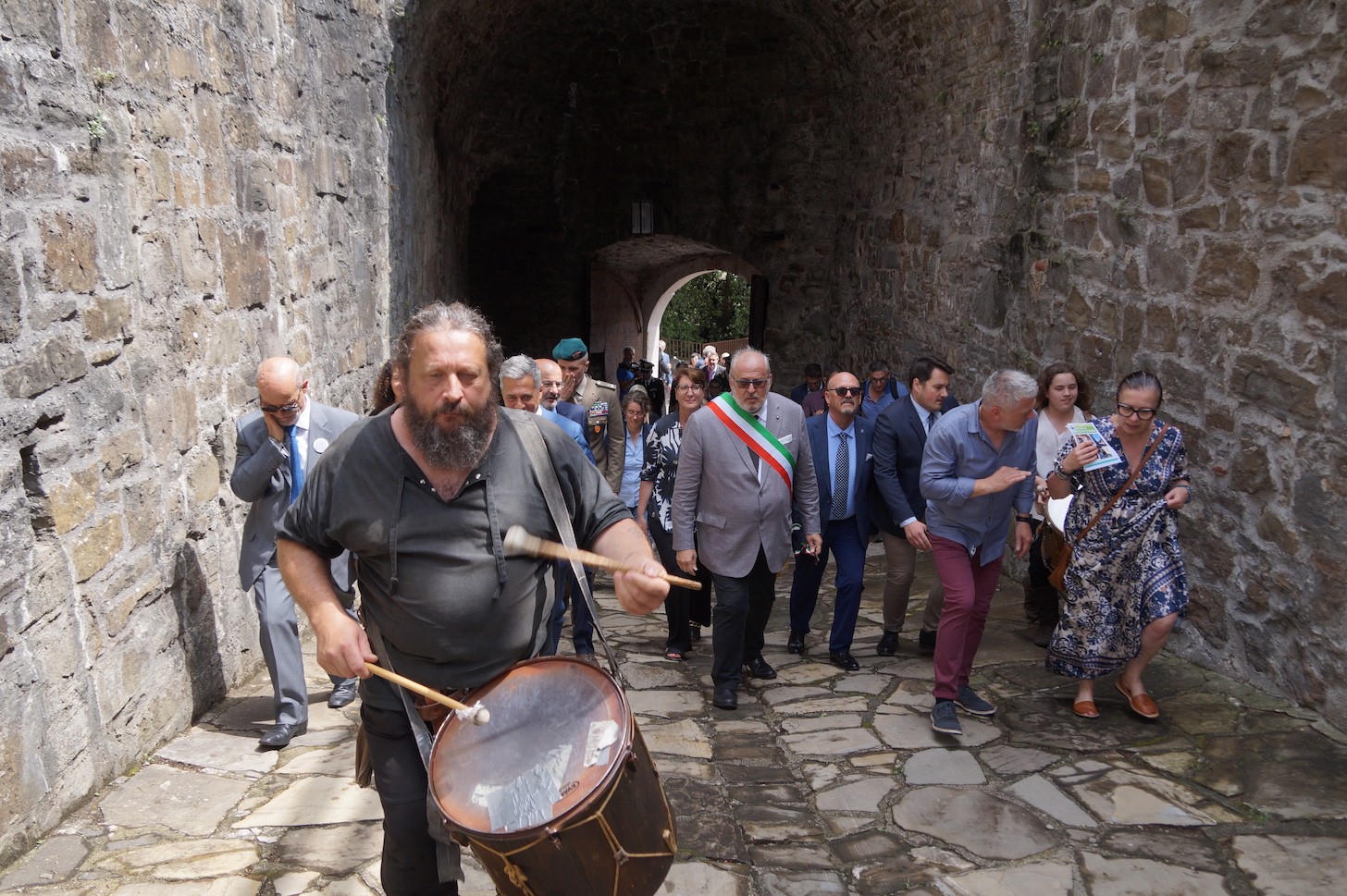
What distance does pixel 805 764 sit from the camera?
406 centimetres

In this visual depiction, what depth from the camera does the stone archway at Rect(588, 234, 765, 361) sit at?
46.9 feet

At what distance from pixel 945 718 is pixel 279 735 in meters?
2.72

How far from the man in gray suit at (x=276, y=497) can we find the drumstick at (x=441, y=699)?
1.78 metres

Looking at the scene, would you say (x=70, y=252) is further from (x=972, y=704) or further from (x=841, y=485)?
(x=972, y=704)

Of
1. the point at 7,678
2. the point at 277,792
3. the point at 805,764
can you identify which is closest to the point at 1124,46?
the point at 805,764

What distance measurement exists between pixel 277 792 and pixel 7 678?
1.02 m

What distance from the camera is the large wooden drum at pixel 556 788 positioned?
2.18 m

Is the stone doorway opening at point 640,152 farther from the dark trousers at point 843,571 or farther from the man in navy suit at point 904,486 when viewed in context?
the dark trousers at point 843,571

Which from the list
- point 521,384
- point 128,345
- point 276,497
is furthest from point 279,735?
point 521,384

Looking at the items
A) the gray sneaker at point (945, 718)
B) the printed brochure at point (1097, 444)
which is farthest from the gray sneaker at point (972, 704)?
the printed brochure at point (1097, 444)

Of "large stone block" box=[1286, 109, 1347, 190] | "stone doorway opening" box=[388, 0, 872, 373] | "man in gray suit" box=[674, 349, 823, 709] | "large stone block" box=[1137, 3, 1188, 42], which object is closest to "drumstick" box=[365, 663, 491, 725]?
"man in gray suit" box=[674, 349, 823, 709]

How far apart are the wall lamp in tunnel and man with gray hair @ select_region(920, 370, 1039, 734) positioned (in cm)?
884

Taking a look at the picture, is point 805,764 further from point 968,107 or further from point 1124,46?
point 968,107

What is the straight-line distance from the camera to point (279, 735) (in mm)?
3979
